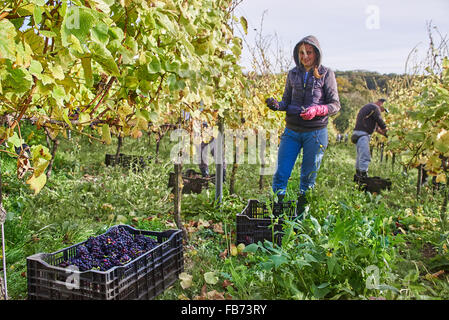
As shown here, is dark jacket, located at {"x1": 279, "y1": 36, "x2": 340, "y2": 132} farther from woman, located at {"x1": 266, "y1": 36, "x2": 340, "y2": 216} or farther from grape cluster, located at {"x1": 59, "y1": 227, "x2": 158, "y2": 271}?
grape cluster, located at {"x1": 59, "y1": 227, "x2": 158, "y2": 271}

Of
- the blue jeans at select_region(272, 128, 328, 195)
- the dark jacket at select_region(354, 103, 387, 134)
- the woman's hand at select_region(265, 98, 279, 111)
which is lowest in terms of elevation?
the blue jeans at select_region(272, 128, 328, 195)

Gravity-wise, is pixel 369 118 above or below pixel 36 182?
above

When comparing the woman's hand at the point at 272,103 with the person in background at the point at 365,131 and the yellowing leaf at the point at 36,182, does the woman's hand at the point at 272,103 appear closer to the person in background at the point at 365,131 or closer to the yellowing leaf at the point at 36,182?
the yellowing leaf at the point at 36,182

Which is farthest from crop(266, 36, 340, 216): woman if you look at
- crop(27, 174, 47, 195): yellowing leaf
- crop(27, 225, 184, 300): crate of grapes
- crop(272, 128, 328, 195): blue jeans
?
crop(27, 174, 47, 195): yellowing leaf

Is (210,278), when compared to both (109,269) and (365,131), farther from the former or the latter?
(365,131)

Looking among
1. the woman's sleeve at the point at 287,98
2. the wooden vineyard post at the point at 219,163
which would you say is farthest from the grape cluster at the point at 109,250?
the woman's sleeve at the point at 287,98

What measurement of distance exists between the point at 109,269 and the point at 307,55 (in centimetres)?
245

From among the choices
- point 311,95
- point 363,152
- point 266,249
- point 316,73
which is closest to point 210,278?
point 266,249

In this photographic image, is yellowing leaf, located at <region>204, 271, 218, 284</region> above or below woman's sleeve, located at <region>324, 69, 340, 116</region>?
below

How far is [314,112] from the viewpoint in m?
2.95

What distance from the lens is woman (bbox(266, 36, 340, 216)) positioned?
307cm

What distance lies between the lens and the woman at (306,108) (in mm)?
3070

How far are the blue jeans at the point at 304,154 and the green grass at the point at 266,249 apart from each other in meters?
0.15
